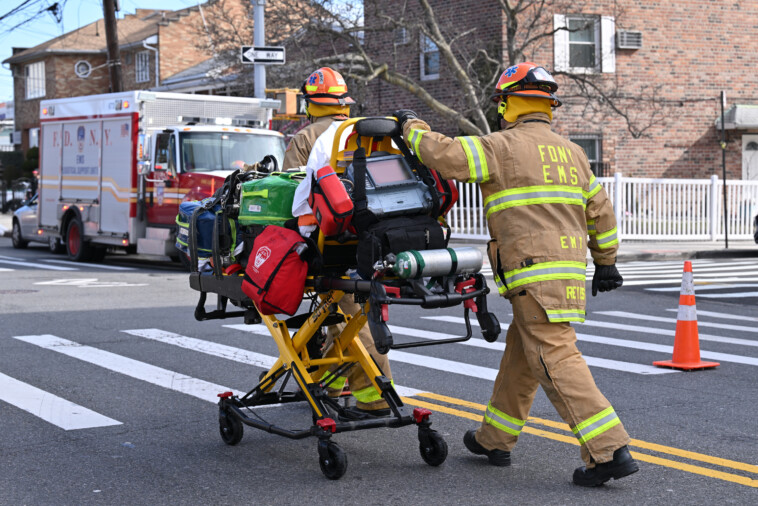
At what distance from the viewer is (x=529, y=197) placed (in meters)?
5.32

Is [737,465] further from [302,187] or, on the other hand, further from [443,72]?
[443,72]

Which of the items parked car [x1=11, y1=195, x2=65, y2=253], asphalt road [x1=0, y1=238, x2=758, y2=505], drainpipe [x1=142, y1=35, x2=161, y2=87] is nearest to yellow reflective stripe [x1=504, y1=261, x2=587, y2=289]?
asphalt road [x1=0, y1=238, x2=758, y2=505]

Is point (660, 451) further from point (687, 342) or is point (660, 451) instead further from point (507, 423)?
point (687, 342)

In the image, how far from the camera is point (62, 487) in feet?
17.5

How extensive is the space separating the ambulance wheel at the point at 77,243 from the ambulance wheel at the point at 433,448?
15.9m

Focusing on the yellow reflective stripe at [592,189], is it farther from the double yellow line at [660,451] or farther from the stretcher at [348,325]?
the double yellow line at [660,451]

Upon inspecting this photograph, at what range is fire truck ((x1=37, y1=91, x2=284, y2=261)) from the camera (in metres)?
17.5

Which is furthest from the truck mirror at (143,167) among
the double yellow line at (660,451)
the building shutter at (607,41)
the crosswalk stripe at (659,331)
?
the building shutter at (607,41)

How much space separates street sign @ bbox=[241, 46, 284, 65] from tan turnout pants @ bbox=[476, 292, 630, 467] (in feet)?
49.0

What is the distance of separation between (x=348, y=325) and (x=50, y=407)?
2.55 m

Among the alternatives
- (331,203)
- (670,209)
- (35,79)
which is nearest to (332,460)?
(331,203)

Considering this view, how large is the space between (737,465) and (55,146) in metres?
18.2

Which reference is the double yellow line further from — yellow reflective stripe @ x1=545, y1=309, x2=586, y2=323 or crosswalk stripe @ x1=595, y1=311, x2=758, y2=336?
crosswalk stripe @ x1=595, y1=311, x2=758, y2=336

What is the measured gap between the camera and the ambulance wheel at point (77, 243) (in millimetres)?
20391
